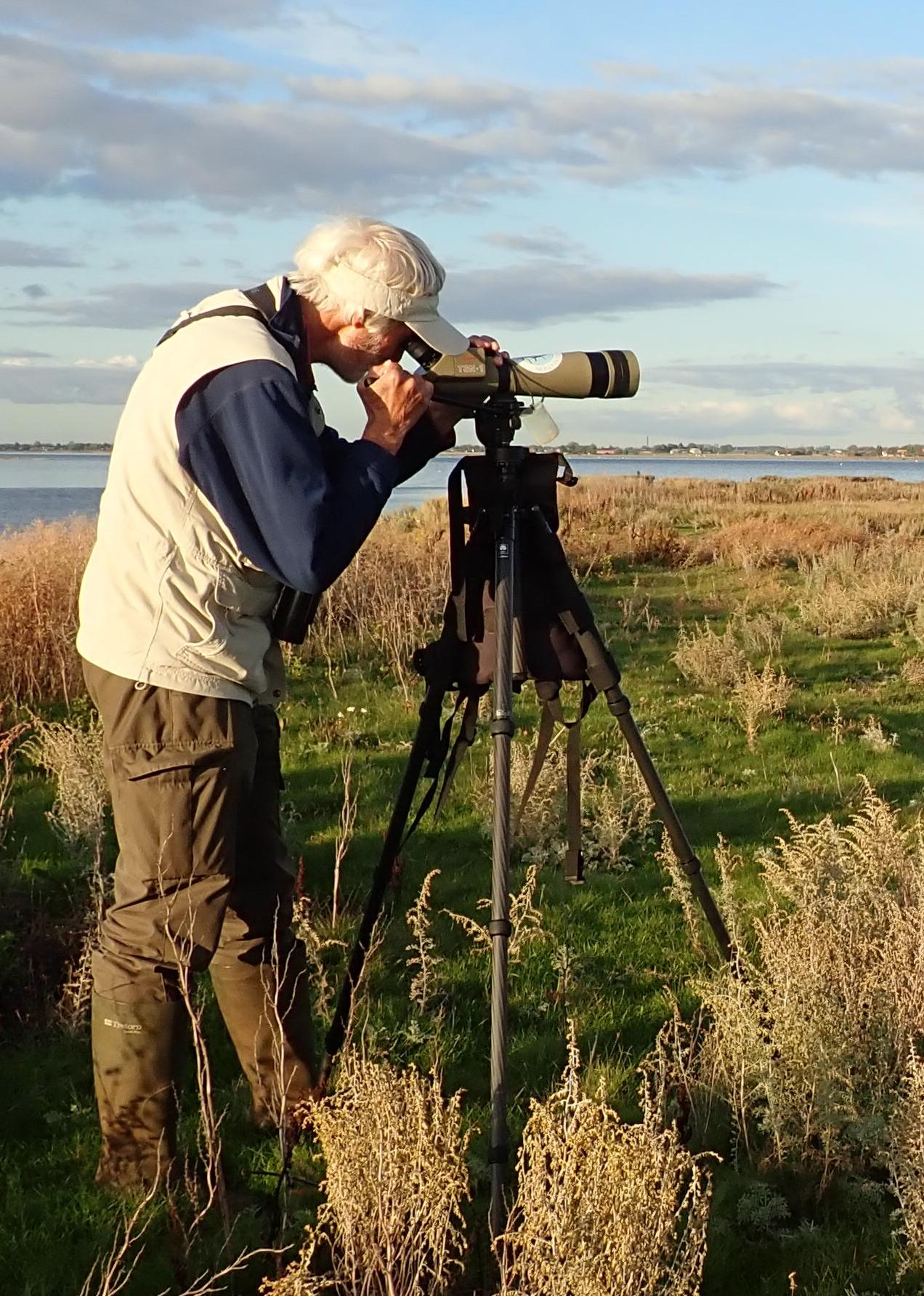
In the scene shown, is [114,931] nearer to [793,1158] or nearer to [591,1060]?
[591,1060]

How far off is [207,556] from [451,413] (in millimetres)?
755

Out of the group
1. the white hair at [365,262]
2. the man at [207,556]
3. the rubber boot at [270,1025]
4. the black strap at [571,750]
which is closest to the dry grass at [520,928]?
the black strap at [571,750]

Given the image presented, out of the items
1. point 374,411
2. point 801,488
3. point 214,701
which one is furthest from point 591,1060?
point 801,488

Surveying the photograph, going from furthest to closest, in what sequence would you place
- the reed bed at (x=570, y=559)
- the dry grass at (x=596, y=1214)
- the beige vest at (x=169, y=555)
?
the reed bed at (x=570, y=559) → the beige vest at (x=169, y=555) → the dry grass at (x=596, y=1214)

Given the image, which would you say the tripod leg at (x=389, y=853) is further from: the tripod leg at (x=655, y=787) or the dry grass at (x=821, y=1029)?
the dry grass at (x=821, y=1029)

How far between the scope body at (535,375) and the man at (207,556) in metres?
0.09

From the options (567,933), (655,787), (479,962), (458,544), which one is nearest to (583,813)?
(567,933)

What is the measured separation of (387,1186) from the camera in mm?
2262

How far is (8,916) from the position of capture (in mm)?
4359

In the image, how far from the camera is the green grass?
9.30 feet

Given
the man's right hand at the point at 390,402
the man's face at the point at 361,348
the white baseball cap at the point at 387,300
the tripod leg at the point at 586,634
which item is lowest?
the tripod leg at the point at 586,634

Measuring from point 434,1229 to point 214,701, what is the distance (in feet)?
3.87

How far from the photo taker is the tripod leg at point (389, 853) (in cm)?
312

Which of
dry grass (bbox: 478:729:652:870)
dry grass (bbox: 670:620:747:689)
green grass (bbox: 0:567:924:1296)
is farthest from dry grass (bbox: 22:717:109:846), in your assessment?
dry grass (bbox: 670:620:747:689)
